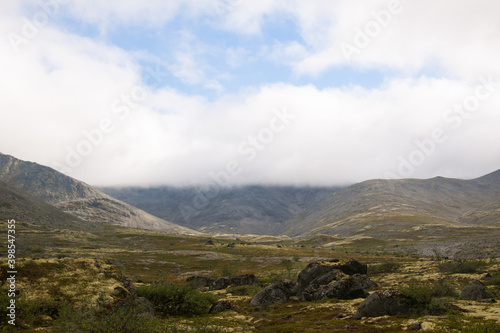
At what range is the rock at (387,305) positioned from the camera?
2245 centimetres

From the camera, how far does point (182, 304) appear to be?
27031mm

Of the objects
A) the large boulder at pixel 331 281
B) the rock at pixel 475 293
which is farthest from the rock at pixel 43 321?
the rock at pixel 475 293

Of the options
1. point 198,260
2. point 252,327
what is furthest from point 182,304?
point 198,260

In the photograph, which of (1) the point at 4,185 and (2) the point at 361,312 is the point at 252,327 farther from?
(1) the point at 4,185

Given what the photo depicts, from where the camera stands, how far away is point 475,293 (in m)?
25.1

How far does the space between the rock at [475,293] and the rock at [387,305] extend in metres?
7.05

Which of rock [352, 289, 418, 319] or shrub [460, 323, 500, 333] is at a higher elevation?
shrub [460, 323, 500, 333]

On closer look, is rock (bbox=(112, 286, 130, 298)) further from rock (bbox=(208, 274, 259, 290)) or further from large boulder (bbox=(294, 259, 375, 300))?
rock (bbox=(208, 274, 259, 290))

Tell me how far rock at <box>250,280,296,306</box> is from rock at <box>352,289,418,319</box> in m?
12.0

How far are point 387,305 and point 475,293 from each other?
9659 mm

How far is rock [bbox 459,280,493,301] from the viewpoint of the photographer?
2477 centimetres

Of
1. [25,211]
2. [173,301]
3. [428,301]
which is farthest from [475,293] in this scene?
[25,211]

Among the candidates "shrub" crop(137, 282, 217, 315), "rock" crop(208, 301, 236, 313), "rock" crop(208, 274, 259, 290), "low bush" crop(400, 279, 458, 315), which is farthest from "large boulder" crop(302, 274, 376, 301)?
"shrub" crop(137, 282, 217, 315)

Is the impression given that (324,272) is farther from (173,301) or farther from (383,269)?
(173,301)
